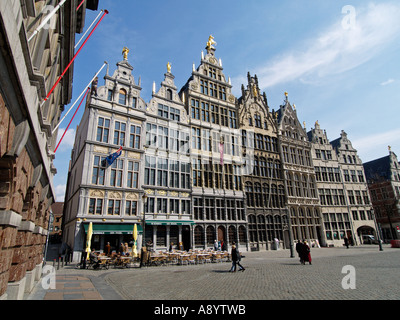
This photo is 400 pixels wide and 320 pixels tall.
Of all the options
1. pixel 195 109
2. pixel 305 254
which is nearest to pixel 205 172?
pixel 195 109

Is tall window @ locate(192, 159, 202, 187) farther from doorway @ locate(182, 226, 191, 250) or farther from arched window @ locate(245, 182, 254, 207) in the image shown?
arched window @ locate(245, 182, 254, 207)

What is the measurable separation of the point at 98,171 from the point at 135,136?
18.7ft

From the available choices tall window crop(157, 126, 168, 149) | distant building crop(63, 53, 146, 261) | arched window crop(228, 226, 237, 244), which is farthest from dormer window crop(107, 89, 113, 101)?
arched window crop(228, 226, 237, 244)

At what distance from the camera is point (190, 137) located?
31.5 m

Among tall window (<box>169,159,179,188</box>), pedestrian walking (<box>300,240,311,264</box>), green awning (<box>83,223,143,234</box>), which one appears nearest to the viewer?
pedestrian walking (<box>300,240,311,264</box>)

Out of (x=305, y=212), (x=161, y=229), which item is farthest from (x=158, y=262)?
(x=305, y=212)

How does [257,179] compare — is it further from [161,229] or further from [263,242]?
[161,229]

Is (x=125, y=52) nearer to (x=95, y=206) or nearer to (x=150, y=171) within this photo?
(x=150, y=171)

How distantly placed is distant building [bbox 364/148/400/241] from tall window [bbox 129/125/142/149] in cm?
5087

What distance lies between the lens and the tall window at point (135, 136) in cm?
2679

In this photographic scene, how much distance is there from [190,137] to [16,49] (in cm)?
2793

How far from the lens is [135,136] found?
27.1 metres

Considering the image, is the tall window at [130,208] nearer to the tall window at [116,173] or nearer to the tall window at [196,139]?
the tall window at [116,173]

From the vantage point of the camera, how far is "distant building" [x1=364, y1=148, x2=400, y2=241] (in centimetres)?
4997
